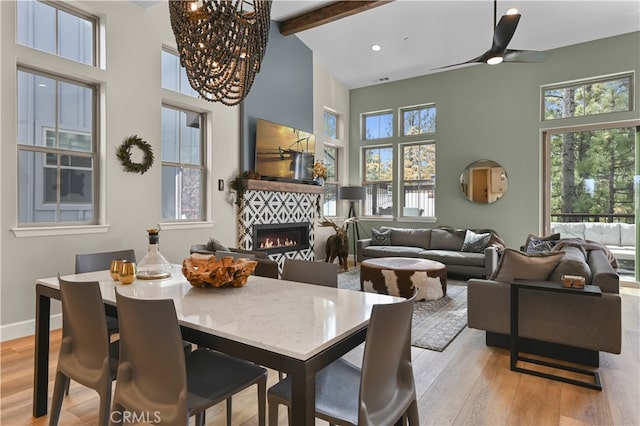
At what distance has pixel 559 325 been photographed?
111 inches

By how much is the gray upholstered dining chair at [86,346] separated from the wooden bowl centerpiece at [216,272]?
1.53 ft

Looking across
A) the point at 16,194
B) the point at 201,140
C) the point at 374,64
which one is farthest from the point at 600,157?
the point at 16,194

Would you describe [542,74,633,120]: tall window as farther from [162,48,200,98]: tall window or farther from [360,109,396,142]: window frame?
[162,48,200,98]: tall window

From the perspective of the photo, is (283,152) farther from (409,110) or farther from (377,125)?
(409,110)

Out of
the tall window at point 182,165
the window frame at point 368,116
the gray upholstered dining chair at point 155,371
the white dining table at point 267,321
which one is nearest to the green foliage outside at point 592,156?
the window frame at point 368,116

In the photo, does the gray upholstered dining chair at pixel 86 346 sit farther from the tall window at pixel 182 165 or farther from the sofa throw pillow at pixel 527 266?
the tall window at pixel 182 165

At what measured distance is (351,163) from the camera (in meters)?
8.31

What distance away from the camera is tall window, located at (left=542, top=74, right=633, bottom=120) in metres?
5.64

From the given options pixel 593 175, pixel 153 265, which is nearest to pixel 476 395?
pixel 153 265

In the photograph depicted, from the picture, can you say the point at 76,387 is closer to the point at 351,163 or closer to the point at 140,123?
the point at 140,123

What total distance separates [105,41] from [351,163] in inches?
211

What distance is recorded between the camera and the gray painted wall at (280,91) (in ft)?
18.9

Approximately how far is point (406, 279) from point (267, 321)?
136 inches

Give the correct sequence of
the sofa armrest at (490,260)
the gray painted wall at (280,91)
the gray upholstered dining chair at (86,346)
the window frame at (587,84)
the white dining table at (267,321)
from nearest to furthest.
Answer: the white dining table at (267,321) < the gray upholstered dining chair at (86,346) < the sofa armrest at (490,260) < the window frame at (587,84) < the gray painted wall at (280,91)
